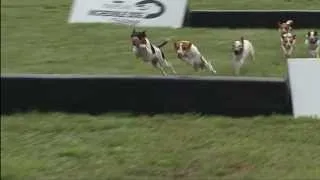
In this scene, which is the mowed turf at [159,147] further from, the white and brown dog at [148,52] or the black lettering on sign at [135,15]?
the black lettering on sign at [135,15]

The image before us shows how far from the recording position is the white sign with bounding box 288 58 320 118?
6480 millimetres

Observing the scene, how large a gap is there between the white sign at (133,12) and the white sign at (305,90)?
4.93m

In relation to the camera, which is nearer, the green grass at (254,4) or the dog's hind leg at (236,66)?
the dog's hind leg at (236,66)

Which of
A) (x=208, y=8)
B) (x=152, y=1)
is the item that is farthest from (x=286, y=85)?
(x=208, y=8)

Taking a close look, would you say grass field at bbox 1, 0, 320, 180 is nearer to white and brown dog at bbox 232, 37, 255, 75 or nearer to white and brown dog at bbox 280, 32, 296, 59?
white and brown dog at bbox 232, 37, 255, 75

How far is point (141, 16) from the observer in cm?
1176

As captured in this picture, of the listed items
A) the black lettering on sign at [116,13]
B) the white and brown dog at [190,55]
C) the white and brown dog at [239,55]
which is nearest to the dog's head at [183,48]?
the white and brown dog at [190,55]

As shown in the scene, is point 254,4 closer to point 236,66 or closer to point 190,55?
point 236,66

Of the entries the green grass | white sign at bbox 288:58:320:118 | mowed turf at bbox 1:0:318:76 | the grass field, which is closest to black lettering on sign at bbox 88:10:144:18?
mowed turf at bbox 1:0:318:76

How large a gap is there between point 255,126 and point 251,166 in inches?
41.0

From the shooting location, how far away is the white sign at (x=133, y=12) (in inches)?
462

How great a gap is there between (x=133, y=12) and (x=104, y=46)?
68.3 inches

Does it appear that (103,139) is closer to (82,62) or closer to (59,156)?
(59,156)

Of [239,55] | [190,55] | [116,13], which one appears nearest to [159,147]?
[190,55]
